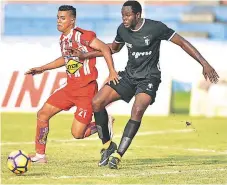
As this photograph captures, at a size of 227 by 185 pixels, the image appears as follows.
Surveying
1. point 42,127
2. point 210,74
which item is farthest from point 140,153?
point 210,74

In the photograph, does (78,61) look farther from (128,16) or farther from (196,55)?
(196,55)

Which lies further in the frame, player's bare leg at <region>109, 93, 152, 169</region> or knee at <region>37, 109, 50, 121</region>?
knee at <region>37, 109, 50, 121</region>

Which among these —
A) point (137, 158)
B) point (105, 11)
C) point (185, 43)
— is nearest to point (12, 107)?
point (137, 158)

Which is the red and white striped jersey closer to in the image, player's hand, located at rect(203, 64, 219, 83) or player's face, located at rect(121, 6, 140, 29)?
player's face, located at rect(121, 6, 140, 29)

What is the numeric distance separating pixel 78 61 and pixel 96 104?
732 mm

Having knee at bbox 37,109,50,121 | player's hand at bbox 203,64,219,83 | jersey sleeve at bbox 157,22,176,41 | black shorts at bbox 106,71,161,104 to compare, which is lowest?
knee at bbox 37,109,50,121

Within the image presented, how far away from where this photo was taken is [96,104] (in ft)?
33.7

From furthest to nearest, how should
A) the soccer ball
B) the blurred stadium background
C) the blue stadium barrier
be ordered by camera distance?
the blue stadium barrier
the blurred stadium background
the soccer ball

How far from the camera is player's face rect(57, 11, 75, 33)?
34.4 ft

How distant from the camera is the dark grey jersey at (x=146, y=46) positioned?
1007 centimetres

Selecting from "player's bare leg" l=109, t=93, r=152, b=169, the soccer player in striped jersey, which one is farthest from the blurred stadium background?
the soccer player in striped jersey

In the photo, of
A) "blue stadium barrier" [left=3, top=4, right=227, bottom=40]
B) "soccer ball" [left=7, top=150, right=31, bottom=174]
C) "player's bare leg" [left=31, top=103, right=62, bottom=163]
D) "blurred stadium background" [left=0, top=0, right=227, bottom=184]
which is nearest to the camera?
"soccer ball" [left=7, top=150, right=31, bottom=174]

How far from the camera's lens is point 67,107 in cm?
1077

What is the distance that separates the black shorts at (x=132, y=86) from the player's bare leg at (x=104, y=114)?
0.08 metres
